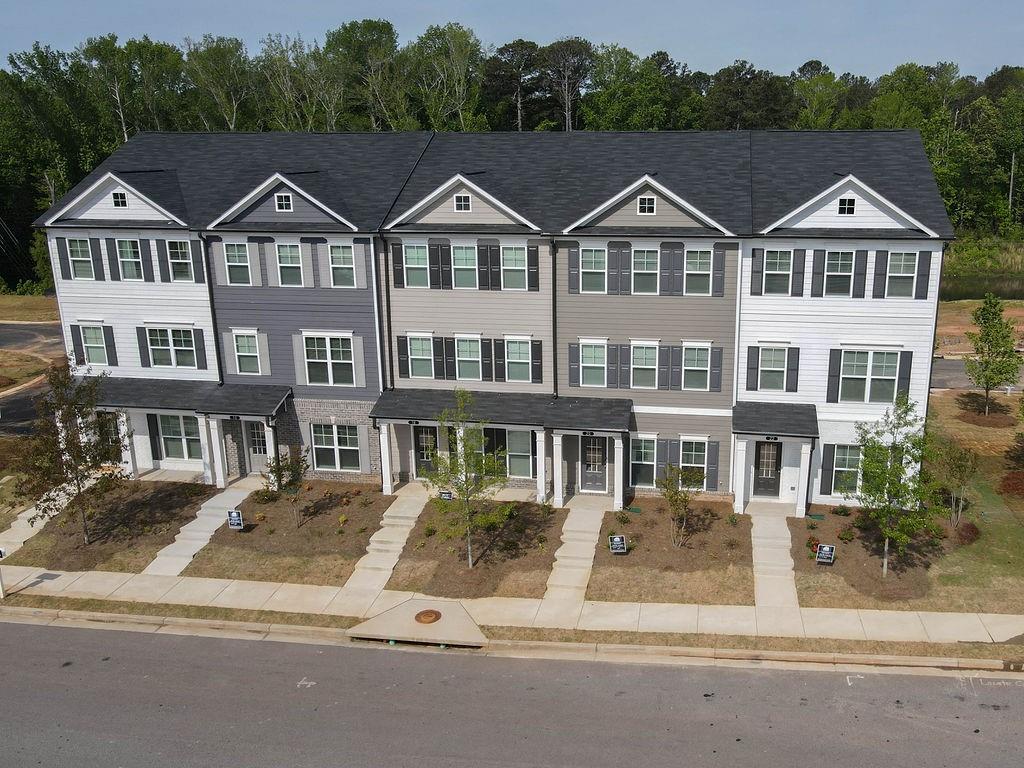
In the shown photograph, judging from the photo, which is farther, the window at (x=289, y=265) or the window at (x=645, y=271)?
the window at (x=289, y=265)

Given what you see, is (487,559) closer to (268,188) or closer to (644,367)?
(644,367)

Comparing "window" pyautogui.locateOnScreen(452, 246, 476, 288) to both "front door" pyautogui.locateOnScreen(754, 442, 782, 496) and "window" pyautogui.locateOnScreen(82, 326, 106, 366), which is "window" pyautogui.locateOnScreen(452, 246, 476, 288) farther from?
"window" pyautogui.locateOnScreen(82, 326, 106, 366)

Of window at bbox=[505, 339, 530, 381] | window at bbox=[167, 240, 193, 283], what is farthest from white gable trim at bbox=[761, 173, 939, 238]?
window at bbox=[167, 240, 193, 283]

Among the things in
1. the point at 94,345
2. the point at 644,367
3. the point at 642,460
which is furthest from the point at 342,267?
the point at 642,460

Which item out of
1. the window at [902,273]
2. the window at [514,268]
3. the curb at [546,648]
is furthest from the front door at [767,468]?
the window at [514,268]

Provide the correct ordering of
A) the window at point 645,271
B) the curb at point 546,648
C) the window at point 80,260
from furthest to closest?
the window at point 80,260 → the window at point 645,271 → the curb at point 546,648

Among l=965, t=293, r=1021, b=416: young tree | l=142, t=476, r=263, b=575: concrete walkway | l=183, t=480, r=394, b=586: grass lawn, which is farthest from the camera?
l=965, t=293, r=1021, b=416: young tree

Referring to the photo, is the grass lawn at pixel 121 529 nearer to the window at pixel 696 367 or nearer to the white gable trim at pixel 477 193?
the white gable trim at pixel 477 193
